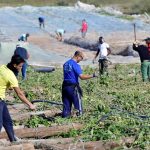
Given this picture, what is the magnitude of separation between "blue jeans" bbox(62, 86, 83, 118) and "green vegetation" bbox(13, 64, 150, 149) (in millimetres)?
221

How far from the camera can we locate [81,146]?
10.5 metres

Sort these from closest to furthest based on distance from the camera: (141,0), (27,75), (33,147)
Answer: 1. (33,147)
2. (27,75)
3. (141,0)

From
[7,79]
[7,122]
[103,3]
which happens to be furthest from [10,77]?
[103,3]

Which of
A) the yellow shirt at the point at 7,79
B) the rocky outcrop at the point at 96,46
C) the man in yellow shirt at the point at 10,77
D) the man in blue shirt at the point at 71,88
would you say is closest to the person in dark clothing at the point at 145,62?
the man in blue shirt at the point at 71,88

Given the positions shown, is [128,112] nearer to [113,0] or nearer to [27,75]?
[27,75]

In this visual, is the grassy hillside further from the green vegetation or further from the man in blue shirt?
the man in blue shirt

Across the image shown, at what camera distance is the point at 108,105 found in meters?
14.8

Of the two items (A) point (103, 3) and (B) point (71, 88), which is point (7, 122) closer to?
(B) point (71, 88)

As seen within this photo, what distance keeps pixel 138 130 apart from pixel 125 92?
586 cm

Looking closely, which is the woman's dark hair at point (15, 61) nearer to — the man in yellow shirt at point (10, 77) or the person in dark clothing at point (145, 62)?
the man in yellow shirt at point (10, 77)

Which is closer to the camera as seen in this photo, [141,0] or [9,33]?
[9,33]

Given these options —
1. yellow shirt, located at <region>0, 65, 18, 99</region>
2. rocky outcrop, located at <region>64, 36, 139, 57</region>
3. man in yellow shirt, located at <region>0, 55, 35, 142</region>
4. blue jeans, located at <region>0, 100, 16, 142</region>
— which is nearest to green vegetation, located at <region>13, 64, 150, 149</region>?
blue jeans, located at <region>0, 100, 16, 142</region>

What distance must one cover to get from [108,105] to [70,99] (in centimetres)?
189

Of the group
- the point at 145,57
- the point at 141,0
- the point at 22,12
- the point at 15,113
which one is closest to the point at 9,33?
the point at 22,12
